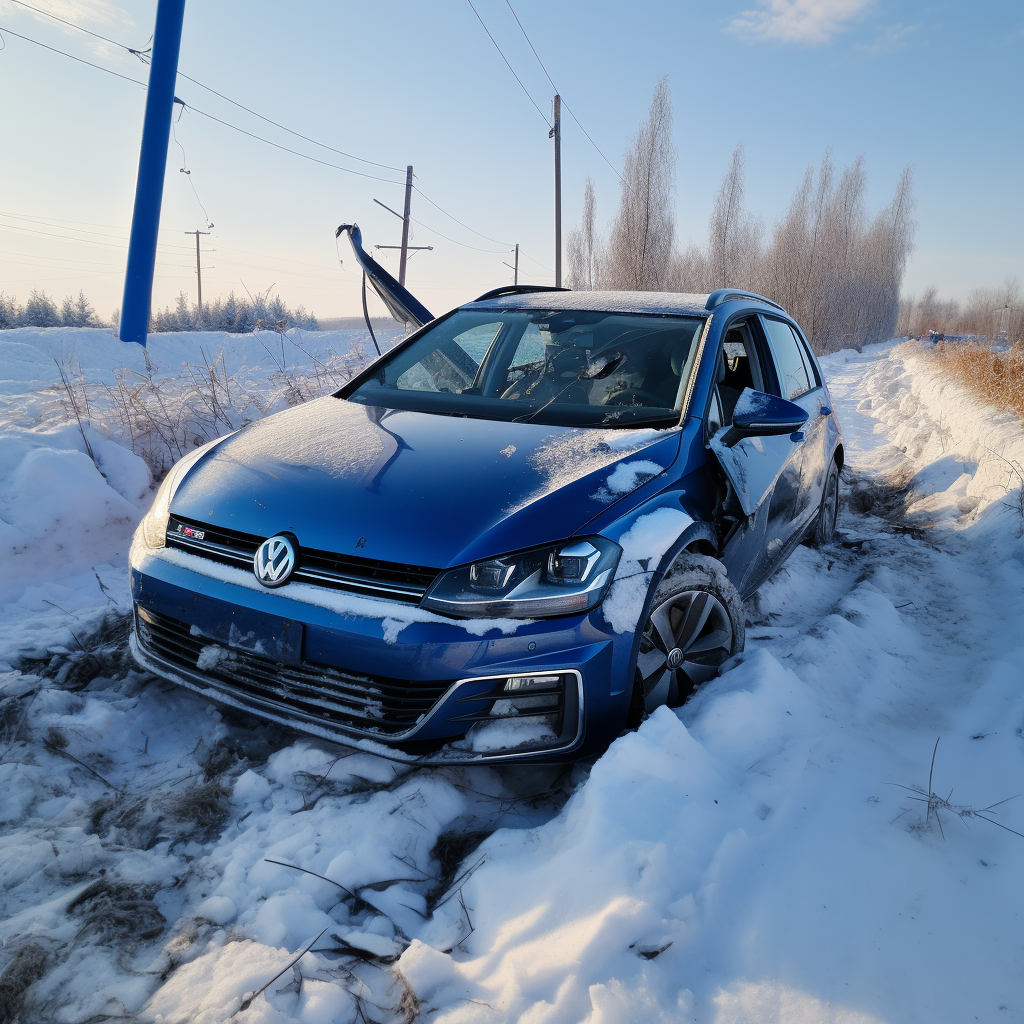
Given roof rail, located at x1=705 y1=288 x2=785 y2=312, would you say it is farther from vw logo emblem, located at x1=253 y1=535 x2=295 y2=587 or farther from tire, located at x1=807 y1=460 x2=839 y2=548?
vw logo emblem, located at x1=253 y1=535 x2=295 y2=587

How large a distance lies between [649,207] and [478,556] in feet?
107

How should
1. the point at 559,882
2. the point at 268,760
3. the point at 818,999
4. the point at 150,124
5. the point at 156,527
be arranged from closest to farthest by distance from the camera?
1. the point at 818,999
2. the point at 559,882
3. the point at 268,760
4. the point at 156,527
5. the point at 150,124

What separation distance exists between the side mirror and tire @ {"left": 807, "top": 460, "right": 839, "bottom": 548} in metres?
1.85

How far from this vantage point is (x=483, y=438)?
8.40ft

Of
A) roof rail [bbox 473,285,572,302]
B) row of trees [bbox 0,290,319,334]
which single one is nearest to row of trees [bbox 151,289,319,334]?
row of trees [bbox 0,290,319,334]

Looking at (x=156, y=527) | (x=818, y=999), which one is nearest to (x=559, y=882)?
(x=818, y=999)

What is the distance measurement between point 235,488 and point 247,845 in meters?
1.09

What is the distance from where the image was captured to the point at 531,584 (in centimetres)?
199

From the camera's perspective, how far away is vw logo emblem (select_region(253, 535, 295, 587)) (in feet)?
6.75

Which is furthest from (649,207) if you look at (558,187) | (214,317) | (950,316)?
(950,316)

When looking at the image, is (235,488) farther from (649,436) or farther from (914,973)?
(914,973)

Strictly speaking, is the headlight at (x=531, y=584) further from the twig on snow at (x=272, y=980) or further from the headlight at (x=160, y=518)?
the headlight at (x=160, y=518)

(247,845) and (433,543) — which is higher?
(433,543)

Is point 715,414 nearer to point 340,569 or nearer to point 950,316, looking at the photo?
point 340,569
